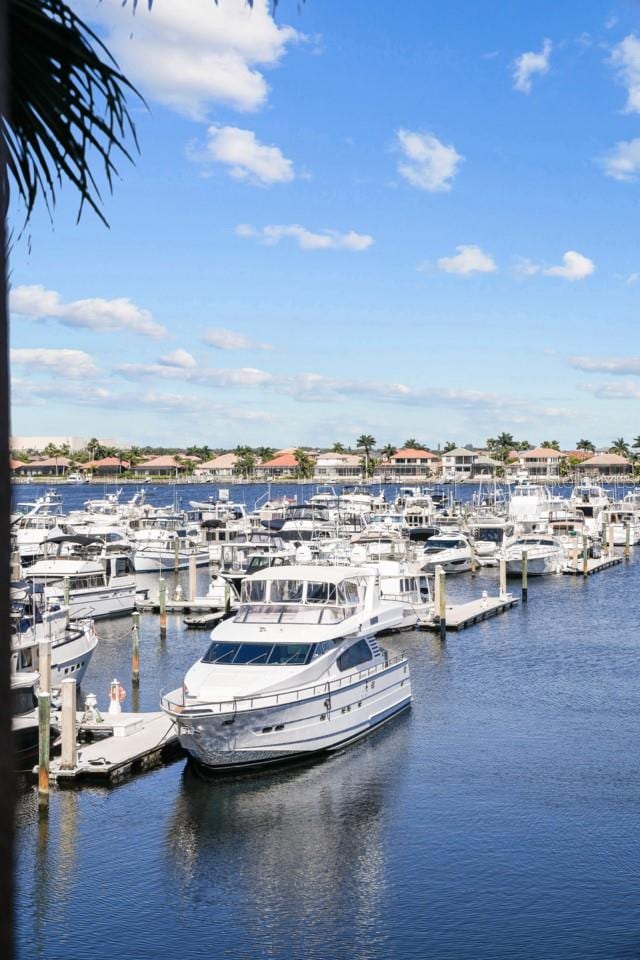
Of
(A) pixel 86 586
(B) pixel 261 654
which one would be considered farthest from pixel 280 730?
(A) pixel 86 586

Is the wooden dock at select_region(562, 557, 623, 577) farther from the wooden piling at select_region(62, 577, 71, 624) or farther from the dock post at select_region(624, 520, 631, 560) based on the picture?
the wooden piling at select_region(62, 577, 71, 624)

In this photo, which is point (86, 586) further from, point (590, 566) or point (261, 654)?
point (590, 566)

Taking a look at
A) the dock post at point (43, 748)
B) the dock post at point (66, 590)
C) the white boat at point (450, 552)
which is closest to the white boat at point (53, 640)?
the dock post at point (43, 748)

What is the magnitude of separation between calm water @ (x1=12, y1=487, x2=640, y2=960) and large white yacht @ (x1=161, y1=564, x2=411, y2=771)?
2.60 ft

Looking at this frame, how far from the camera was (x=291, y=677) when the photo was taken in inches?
1127

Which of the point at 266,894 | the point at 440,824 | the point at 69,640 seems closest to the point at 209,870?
the point at 266,894

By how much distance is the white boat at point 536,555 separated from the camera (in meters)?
73.6

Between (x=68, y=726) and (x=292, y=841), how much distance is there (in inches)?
257

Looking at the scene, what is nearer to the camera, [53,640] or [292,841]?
[292,841]

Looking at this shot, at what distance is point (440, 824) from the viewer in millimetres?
25016

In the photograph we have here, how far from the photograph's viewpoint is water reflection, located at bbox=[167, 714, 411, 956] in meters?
20.7

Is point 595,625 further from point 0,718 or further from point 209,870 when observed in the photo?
point 0,718

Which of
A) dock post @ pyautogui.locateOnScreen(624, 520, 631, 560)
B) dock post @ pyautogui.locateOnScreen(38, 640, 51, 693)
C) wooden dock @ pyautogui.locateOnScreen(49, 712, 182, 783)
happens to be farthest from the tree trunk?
dock post @ pyautogui.locateOnScreen(624, 520, 631, 560)

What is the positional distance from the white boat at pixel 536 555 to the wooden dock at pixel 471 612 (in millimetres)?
10264
